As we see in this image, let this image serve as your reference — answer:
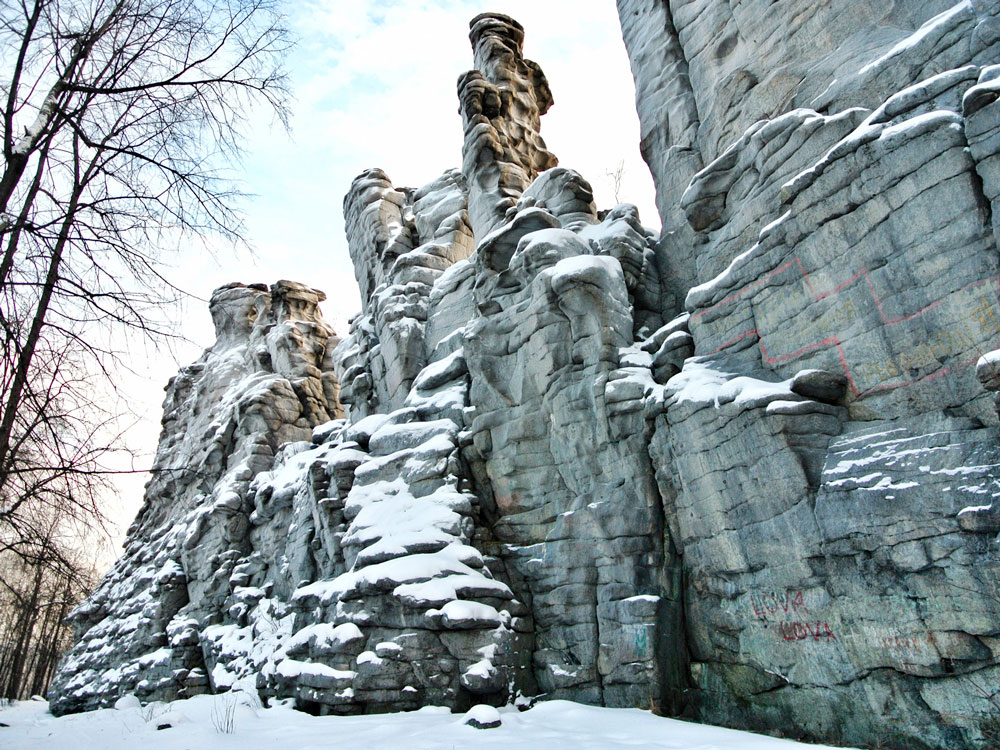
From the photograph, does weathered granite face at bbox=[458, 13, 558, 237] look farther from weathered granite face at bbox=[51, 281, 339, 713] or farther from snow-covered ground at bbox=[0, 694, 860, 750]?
snow-covered ground at bbox=[0, 694, 860, 750]

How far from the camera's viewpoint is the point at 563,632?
12945 mm

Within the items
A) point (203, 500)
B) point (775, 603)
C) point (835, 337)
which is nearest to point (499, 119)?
point (835, 337)

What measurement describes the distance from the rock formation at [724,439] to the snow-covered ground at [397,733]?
0.91m

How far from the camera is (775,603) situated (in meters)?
10.0

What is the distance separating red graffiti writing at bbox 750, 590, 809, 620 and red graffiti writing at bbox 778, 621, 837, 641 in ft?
0.60

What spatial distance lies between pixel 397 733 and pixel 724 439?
6987mm

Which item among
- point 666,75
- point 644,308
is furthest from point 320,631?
point 666,75

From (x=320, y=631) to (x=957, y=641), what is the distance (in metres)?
10.9

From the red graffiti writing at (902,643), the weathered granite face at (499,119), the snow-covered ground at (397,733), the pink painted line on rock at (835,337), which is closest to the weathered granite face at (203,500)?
the snow-covered ground at (397,733)

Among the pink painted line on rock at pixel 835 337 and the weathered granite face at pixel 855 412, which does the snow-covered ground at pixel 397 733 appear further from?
the pink painted line on rock at pixel 835 337

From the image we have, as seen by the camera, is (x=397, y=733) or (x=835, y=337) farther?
(x=835, y=337)

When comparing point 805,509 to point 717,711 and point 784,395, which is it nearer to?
point 784,395

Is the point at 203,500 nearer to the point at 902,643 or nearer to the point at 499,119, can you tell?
the point at 499,119

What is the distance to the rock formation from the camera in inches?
339
